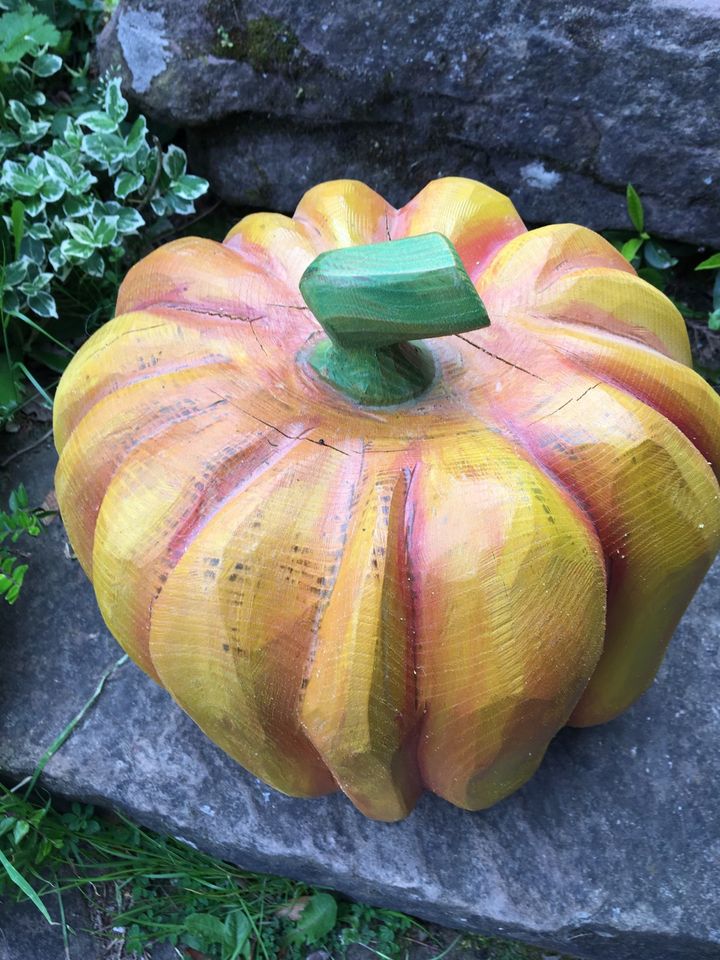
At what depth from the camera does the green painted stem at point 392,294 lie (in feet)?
2.75

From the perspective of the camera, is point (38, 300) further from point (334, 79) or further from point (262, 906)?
point (262, 906)

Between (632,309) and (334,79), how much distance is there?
866 mm

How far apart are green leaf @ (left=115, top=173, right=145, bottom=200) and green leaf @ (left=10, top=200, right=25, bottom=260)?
19 cm

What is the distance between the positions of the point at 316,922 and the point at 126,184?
1409 millimetres

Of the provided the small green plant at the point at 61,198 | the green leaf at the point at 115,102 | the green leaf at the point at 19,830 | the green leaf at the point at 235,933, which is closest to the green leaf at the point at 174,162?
the small green plant at the point at 61,198

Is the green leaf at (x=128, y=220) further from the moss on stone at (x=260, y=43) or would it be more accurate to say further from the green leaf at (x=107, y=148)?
the moss on stone at (x=260, y=43)

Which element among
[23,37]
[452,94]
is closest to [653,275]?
[452,94]

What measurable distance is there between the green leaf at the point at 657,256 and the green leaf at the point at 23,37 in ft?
4.13

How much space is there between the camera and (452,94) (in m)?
1.64

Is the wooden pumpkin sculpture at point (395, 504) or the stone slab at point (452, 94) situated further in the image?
the stone slab at point (452, 94)

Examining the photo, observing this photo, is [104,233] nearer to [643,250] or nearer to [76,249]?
[76,249]

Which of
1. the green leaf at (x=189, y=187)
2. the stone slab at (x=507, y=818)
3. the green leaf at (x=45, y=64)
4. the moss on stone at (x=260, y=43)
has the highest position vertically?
the moss on stone at (x=260, y=43)

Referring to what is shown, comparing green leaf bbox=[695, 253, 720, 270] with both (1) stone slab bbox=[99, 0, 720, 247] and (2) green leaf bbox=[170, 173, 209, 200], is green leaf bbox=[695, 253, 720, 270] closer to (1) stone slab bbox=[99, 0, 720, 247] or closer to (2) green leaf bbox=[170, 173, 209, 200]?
(1) stone slab bbox=[99, 0, 720, 247]

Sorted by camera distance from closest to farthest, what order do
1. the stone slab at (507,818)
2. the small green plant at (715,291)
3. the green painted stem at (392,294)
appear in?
the green painted stem at (392,294), the stone slab at (507,818), the small green plant at (715,291)
